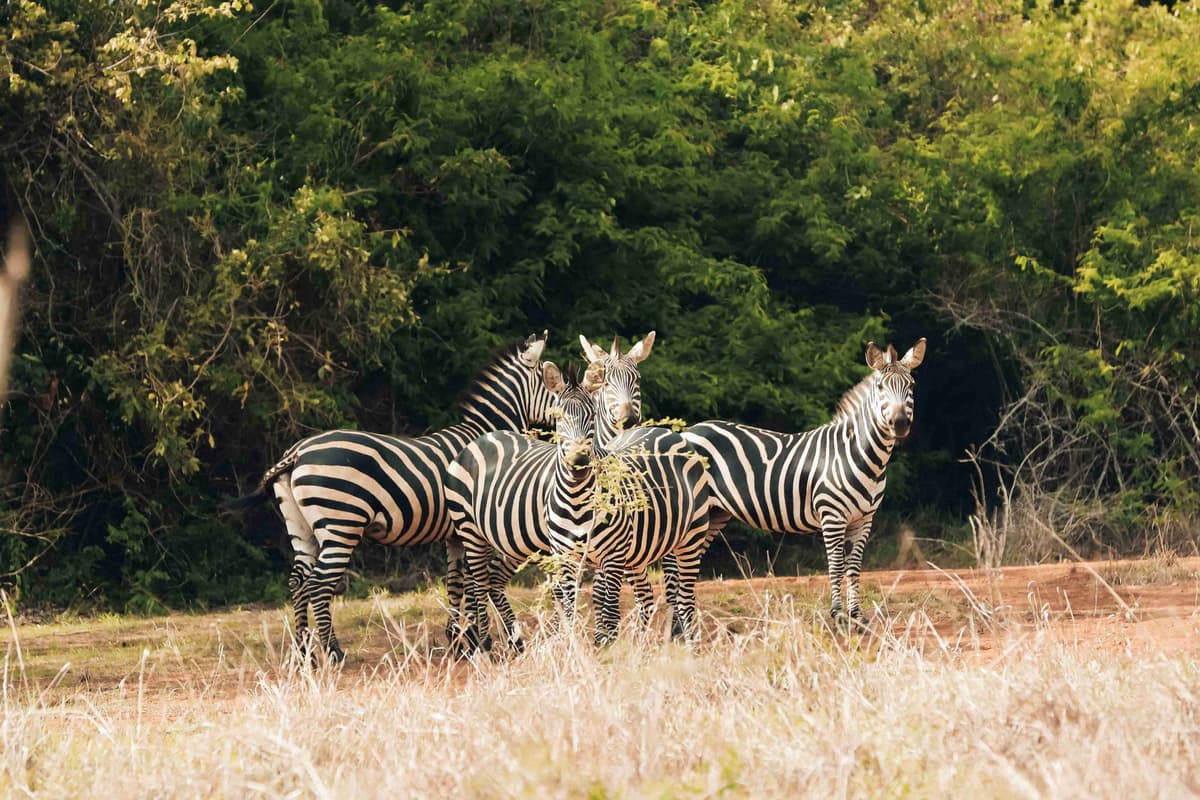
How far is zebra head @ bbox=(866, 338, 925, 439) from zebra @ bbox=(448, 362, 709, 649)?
1.32 metres

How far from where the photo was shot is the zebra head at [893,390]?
11.0 metres

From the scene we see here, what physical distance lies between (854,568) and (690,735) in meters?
5.74

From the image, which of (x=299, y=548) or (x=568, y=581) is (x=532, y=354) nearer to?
(x=299, y=548)

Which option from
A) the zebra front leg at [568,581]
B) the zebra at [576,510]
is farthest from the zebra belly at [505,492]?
the zebra front leg at [568,581]

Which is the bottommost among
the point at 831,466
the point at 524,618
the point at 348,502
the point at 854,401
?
the point at 524,618

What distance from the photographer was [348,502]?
10.3 meters

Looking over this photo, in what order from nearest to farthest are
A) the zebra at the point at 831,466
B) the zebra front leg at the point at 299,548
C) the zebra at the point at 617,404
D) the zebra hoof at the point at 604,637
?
the zebra hoof at the point at 604,637 → the zebra at the point at 617,404 → the zebra front leg at the point at 299,548 → the zebra at the point at 831,466

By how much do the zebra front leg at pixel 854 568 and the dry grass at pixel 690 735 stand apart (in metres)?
3.82

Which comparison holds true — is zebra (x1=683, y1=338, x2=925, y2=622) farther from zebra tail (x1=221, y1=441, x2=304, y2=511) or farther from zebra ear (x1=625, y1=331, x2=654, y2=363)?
zebra tail (x1=221, y1=441, x2=304, y2=511)

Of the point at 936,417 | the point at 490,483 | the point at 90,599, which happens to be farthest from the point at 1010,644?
the point at 936,417

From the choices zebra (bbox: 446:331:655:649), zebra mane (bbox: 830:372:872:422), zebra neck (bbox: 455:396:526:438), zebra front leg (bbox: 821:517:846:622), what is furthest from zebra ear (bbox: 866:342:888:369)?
zebra neck (bbox: 455:396:526:438)

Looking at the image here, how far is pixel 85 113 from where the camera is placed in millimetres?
12984

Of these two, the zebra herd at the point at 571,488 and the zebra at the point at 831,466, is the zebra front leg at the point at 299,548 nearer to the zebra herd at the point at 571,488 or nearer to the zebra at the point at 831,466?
the zebra herd at the point at 571,488

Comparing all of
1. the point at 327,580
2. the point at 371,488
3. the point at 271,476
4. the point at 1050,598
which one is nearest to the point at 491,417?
the point at 371,488
